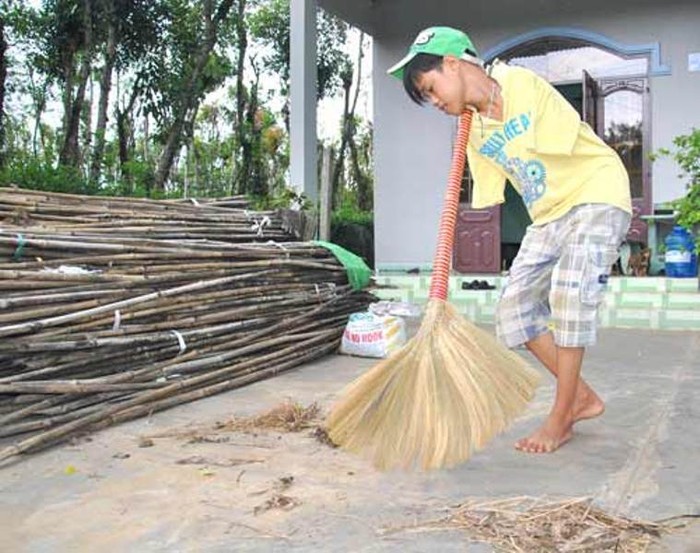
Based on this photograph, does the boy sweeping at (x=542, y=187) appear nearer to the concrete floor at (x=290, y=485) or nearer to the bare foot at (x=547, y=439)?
the bare foot at (x=547, y=439)

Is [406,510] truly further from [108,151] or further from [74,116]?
[108,151]

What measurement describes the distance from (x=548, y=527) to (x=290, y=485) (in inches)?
28.0

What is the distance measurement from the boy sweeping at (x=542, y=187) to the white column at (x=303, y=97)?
467 centimetres

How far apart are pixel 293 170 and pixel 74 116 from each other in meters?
3.26

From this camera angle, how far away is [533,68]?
26.5 feet

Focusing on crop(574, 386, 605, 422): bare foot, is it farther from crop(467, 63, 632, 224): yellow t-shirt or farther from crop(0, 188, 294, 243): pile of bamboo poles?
crop(0, 188, 294, 243): pile of bamboo poles

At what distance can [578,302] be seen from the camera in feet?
7.44

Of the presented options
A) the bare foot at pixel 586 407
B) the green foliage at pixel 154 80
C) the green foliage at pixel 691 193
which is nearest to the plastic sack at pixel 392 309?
the green foliage at pixel 154 80

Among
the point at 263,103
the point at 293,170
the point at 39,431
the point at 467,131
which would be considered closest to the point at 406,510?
the point at 467,131

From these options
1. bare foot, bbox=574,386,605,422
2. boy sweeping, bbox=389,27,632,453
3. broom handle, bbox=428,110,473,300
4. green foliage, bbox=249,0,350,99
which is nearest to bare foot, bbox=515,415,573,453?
boy sweeping, bbox=389,27,632,453

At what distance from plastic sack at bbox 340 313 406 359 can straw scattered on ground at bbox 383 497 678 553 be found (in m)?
2.26

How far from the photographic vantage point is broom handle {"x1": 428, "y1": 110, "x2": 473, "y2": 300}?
216 cm

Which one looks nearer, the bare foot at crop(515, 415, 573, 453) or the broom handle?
the broom handle

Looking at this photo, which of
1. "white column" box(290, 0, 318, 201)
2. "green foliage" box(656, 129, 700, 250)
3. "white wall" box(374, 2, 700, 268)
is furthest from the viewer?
"white wall" box(374, 2, 700, 268)
